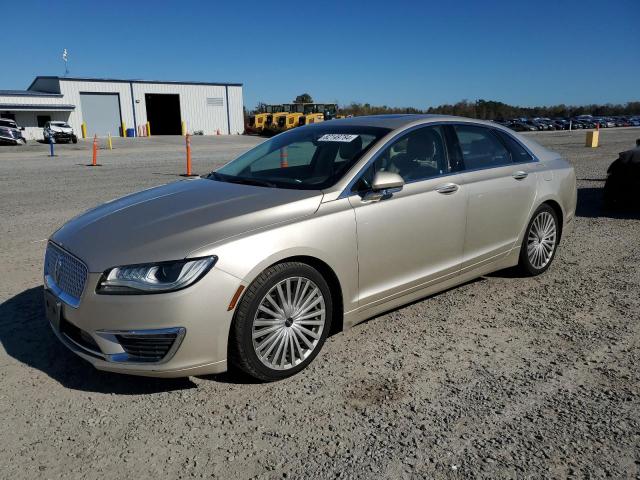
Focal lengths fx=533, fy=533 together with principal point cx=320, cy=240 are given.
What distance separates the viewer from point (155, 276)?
296cm

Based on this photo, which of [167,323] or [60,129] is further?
[60,129]

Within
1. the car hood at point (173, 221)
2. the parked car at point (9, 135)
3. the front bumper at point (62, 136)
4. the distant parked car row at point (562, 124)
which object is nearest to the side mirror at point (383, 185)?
the car hood at point (173, 221)

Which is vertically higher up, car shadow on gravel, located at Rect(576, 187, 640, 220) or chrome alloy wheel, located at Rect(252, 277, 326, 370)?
chrome alloy wheel, located at Rect(252, 277, 326, 370)

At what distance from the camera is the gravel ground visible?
261 centimetres

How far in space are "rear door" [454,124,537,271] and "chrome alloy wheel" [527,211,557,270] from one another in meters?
0.26

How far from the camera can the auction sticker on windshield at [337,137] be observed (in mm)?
4223

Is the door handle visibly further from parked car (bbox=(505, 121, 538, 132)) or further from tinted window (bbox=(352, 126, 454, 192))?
parked car (bbox=(505, 121, 538, 132))

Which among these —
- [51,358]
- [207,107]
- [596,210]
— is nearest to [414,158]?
[51,358]

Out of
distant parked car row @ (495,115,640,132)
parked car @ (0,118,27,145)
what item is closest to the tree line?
distant parked car row @ (495,115,640,132)

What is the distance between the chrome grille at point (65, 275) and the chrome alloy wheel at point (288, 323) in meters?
1.05

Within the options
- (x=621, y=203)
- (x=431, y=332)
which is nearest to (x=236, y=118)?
(x=621, y=203)

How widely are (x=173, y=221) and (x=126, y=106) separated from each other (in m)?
49.7

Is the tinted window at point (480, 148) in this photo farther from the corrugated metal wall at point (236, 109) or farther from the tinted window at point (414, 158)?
the corrugated metal wall at point (236, 109)

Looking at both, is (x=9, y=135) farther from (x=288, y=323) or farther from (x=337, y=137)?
(x=288, y=323)
